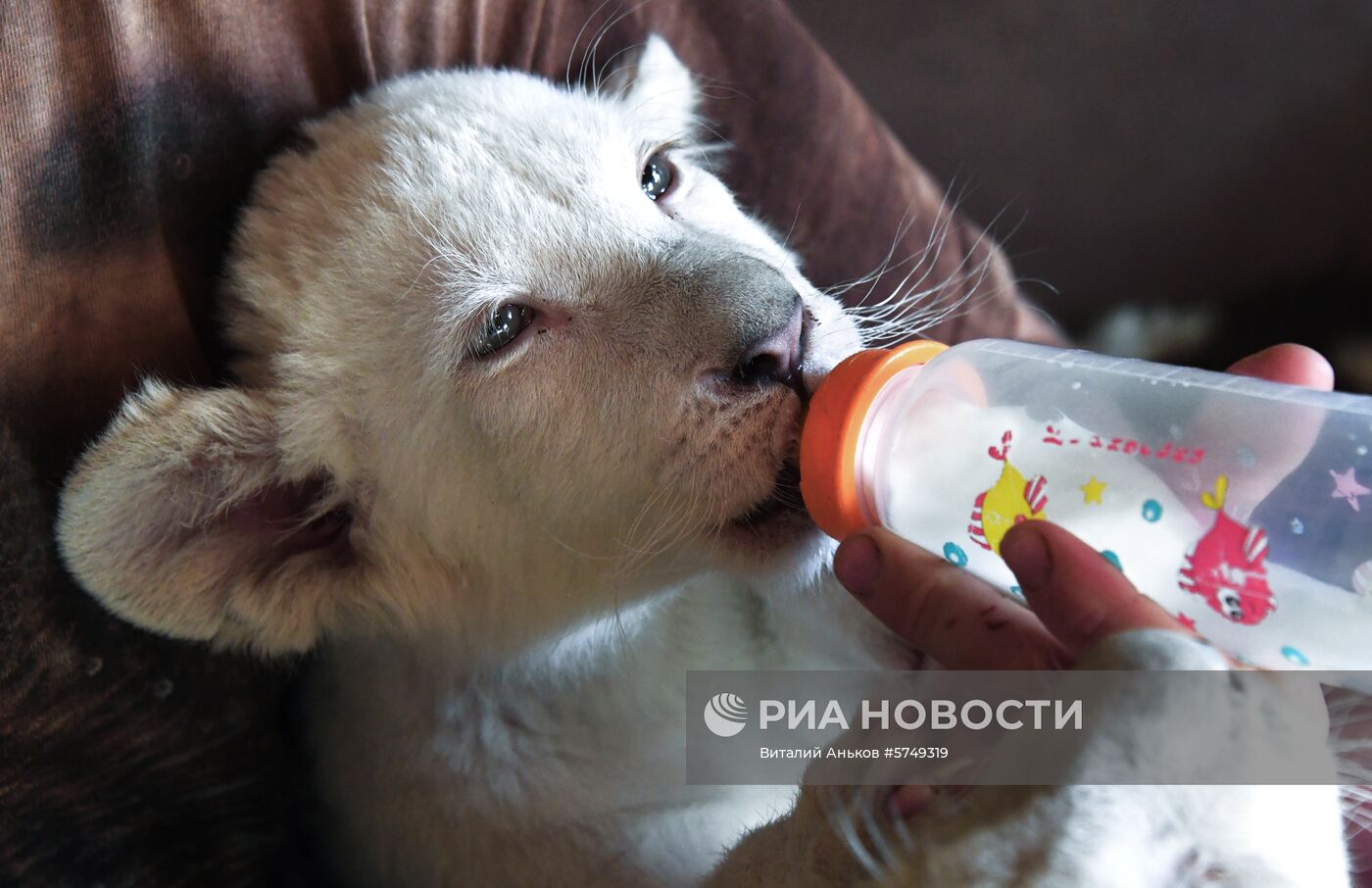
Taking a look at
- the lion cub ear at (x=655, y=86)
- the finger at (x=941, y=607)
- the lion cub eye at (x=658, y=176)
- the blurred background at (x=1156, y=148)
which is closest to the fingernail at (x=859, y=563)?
the finger at (x=941, y=607)

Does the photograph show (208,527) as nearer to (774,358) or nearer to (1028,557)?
(774,358)

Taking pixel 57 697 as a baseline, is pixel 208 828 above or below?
below

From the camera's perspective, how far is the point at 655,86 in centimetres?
158

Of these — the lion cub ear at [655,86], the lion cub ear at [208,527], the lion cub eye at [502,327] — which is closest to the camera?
the lion cub ear at [208,527]

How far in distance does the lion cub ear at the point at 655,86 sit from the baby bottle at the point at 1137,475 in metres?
0.65

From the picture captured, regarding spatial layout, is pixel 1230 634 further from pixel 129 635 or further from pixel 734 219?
pixel 129 635

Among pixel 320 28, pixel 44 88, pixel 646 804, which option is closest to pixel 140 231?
pixel 44 88

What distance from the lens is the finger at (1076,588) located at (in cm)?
86

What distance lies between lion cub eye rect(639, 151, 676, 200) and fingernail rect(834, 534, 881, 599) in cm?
58

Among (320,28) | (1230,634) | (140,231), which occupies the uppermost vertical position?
(320,28)

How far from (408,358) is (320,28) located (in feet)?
1.84

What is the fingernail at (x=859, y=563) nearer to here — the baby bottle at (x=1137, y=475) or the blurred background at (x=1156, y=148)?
the baby bottle at (x=1137, y=475)

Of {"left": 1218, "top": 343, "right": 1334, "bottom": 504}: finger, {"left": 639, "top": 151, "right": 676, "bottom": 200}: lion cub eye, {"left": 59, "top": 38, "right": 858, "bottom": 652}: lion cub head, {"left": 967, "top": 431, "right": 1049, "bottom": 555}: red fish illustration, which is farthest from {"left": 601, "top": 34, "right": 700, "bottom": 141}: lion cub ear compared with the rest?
{"left": 1218, "top": 343, "right": 1334, "bottom": 504}: finger

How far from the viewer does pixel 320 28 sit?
1.45 metres
